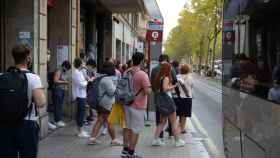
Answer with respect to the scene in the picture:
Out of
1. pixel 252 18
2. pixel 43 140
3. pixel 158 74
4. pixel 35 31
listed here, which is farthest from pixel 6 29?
pixel 252 18

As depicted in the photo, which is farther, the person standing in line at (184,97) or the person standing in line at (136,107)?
the person standing in line at (184,97)

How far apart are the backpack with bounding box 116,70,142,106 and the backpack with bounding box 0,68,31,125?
3.75 m

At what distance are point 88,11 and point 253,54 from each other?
19492 mm

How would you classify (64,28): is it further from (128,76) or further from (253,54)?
(253,54)

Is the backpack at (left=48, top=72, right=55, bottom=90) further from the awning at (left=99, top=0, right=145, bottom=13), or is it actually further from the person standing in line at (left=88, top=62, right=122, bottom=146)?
the awning at (left=99, top=0, right=145, bottom=13)

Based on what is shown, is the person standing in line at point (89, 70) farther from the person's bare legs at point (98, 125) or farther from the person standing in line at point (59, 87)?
the person's bare legs at point (98, 125)

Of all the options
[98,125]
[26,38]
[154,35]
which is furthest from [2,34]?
[154,35]

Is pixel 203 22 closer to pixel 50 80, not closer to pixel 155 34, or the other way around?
pixel 155 34

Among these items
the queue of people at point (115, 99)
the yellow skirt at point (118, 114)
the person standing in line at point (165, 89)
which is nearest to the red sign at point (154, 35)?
the queue of people at point (115, 99)

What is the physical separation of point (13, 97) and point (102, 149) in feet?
17.6

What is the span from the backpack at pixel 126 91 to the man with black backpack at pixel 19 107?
3489 mm

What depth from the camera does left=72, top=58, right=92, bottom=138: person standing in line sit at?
12258 mm

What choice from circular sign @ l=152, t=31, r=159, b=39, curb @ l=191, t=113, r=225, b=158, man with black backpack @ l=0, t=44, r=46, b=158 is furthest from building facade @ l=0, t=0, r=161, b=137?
man with black backpack @ l=0, t=44, r=46, b=158

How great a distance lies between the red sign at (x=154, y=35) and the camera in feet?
56.1
